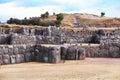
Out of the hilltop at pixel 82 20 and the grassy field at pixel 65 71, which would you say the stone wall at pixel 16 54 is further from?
the hilltop at pixel 82 20

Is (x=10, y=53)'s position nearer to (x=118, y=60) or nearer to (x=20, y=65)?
(x=20, y=65)

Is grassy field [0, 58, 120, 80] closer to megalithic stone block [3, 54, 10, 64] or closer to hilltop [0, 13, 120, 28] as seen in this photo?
megalithic stone block [3, 54, 10, 64]

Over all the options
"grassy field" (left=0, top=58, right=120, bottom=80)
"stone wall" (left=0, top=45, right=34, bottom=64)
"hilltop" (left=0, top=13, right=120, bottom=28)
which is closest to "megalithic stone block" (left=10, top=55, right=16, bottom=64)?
"stone wall" (left=0, top=45, right=34, bottom=64)

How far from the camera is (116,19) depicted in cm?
10506

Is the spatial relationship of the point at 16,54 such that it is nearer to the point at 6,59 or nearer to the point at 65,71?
the point at 6,59

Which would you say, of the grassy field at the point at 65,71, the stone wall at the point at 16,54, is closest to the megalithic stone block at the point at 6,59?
the stone wall at the point at 16,54

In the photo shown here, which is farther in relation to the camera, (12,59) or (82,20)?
(82,20)

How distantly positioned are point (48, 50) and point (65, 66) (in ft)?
8.64

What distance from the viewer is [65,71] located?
76.2ft

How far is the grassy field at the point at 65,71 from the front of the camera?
21.4 m

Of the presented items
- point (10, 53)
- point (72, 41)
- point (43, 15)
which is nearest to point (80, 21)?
point (43, 15)

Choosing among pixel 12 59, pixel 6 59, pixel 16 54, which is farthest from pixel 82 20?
pixel 6 59

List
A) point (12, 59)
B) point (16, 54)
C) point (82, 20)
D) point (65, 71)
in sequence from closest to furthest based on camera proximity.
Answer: point (65, 71) → point (12, 59) → point (16, 54) → point (82, 20)

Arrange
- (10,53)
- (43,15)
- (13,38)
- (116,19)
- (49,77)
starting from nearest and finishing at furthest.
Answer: (49,77)
(10,53)
(13,38)
(116,19)
(43,15)
